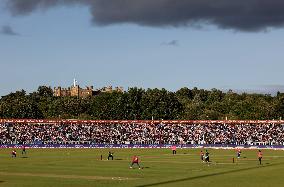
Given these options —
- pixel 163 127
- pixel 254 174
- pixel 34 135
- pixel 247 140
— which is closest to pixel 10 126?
pixel 34 135

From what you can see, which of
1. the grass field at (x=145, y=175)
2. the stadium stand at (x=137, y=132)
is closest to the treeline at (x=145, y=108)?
the stadium stand at (x=137, y=132)

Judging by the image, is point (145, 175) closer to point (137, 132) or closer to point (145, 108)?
point (137, 132)

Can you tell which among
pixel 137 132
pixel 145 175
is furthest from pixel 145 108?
pixel 145 175

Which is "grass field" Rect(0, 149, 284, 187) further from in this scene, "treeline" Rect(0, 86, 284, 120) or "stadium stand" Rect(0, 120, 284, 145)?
"treeline" Rect(0, 86, 284, 120)

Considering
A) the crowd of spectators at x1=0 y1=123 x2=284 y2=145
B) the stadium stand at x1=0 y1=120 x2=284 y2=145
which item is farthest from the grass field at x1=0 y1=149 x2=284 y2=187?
the crowd of spectators at x1=0 y1=123 x2=284 y2=145

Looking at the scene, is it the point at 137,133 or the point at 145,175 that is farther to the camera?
the point at 137,133

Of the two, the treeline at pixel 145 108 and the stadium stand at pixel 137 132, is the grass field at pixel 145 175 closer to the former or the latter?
the stadium stand at pixel 137 132

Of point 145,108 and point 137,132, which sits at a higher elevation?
point 145,108

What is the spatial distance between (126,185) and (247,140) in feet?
276

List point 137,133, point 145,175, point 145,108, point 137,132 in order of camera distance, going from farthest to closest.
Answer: point 145,108 < point 137,132 < point 137,133 < point 145,175

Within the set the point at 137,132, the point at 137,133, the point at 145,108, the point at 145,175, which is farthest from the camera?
the point at 145,108

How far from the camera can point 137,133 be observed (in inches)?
5226

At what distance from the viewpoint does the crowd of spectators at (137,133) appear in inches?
4943

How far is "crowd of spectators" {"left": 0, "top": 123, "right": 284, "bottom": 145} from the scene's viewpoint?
126m
